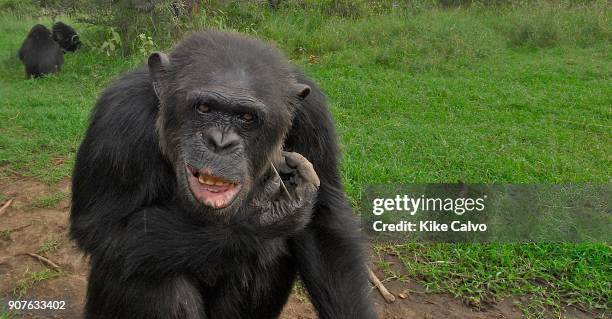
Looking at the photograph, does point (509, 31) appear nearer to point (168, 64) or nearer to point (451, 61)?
point (451, 61)

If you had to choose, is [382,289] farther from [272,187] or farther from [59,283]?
[59,283]

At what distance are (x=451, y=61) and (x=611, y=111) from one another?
11.3ft

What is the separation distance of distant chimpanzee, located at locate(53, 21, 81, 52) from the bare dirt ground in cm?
929

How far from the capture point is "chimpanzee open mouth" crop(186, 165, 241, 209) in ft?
9.39

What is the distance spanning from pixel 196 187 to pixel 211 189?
0.26 ft

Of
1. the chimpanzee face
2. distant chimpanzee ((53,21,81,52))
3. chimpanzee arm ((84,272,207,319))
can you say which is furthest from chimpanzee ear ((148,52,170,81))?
distant chimpanzee ((53,21,81,52))

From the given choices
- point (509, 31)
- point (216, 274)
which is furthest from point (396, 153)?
point (509, 31)

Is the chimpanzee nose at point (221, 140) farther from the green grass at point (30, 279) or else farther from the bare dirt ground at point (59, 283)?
the green grass at point (30, 279)

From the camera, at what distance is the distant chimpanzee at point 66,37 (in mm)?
13555

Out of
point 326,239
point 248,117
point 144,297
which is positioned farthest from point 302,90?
point 144,297

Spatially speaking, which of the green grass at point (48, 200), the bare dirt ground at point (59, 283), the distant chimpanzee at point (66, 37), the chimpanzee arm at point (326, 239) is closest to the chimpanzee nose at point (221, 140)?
the chimpanzee arm at point (326, 239)

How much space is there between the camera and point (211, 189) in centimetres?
288

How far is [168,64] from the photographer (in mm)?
3189

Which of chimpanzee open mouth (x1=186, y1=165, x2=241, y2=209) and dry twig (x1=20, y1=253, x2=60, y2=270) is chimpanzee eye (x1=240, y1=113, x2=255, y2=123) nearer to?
chimpanzee open mouth (x1=186, y1=165, x2=241, y2=209)
